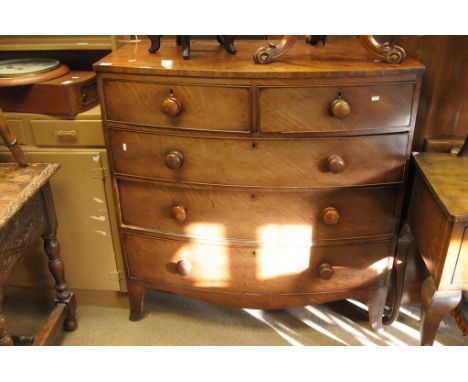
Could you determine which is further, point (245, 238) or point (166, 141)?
point (245, 238)

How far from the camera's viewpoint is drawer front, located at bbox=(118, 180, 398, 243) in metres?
1.49

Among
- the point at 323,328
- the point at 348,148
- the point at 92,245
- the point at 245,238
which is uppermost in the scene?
the point at 348,148

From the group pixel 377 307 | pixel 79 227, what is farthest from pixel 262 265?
pixel 79 227

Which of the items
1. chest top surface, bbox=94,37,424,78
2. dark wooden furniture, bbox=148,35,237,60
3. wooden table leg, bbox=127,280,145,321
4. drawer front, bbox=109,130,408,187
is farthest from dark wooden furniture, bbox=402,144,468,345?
wooden table leg, bbox=127,280,145,321

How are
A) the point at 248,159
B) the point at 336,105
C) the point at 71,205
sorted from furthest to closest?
the point at 71,205 < the point at 248,159 < the point at 336,105

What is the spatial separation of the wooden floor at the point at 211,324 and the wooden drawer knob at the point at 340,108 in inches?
38.4

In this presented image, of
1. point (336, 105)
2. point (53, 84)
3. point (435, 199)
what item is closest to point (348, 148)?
point (336, 105)

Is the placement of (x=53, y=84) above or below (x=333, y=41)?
below

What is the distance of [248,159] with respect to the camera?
4.65 feet

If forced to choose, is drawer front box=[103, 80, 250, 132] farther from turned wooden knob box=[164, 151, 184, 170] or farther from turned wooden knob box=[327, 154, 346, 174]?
turned wooden knob box=[327, 154, 346, 174]

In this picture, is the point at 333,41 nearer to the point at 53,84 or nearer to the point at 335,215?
the point at 335,215

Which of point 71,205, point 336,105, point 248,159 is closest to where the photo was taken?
point 336,105

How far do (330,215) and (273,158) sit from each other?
272 millimetres

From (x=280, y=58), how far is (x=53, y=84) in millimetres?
817
